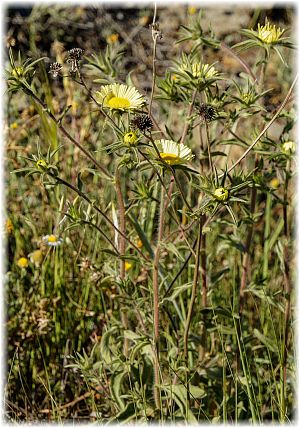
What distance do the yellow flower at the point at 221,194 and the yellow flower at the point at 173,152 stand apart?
12cm

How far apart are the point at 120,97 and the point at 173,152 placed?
0.15 metres

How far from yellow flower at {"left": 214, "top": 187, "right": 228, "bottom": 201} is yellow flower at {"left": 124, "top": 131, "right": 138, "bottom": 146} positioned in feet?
0.57

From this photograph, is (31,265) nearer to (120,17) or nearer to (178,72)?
(178,72)

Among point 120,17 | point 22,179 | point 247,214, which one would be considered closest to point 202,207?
point 247,214

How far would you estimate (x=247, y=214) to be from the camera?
1.70 metres

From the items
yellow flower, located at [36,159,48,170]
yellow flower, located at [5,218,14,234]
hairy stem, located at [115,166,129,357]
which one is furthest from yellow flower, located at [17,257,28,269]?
yellow flower, located at [36,159,48,170]

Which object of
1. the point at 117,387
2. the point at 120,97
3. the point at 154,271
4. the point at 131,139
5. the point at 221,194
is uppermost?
the point at 120,97

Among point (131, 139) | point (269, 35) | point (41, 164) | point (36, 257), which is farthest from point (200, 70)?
point (36, 257)

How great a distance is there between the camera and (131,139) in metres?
1.37

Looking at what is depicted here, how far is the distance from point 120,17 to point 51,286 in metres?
1.97

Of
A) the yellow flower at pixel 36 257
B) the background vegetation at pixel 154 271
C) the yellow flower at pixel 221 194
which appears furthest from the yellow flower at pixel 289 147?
the yellow flower at pixel 36 257

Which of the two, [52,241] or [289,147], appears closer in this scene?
[289,147]

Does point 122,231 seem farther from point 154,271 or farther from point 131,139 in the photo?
point 131,139

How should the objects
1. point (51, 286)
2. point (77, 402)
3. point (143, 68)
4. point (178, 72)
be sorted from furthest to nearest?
point (143, 68)
point (51, 286)
point (77, 402)
point (178, 72)
